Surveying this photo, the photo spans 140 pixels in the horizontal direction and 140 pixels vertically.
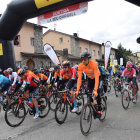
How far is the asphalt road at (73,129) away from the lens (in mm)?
3916

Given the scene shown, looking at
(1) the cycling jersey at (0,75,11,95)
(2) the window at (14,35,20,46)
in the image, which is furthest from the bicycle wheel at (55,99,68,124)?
(2) the window at (14,35,20,46)

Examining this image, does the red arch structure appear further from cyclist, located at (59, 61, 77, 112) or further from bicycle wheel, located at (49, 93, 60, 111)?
bicycle wheel, located at (49, 93, 60, 111)

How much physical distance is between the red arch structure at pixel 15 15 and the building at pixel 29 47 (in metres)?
10.6

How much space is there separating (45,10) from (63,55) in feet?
75.2

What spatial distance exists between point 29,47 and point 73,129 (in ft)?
61.9

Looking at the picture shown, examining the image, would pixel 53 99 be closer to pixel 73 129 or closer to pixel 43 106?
pixel 43 106

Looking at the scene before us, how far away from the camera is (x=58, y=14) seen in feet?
23.7

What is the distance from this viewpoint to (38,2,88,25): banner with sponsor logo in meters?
6.62

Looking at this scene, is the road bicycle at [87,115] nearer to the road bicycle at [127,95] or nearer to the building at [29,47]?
the road bicycle at [127,95]

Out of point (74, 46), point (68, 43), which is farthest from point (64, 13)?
point (74, 46)

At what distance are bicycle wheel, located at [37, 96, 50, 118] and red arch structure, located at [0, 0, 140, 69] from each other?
402cm

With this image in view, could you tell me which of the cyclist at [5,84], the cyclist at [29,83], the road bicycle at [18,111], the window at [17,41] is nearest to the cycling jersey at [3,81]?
the cyclist at [5,84]

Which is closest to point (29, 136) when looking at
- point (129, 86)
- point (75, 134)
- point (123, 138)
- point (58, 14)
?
point (75, 134)

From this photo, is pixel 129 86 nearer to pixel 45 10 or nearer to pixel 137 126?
pixel 137 126
